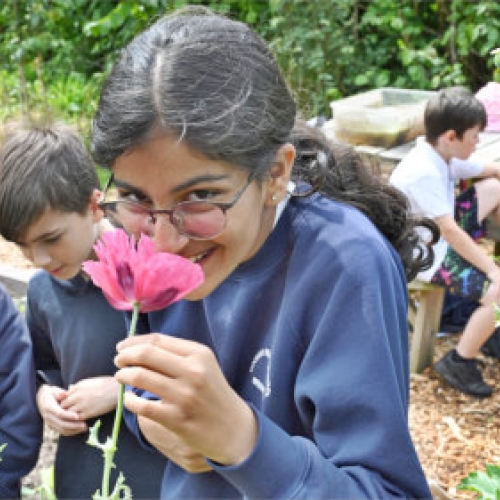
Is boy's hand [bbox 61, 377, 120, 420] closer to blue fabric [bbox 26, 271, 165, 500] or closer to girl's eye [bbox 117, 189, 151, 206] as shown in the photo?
blue fabric [bbox 26, 271, 165, 500]

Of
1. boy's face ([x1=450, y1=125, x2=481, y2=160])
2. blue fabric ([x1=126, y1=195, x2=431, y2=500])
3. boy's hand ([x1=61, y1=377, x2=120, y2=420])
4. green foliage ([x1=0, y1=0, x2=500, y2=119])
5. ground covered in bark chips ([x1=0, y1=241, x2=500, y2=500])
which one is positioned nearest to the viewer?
blue fabric ([x1=126, y1=195, x2=431, y2=500])

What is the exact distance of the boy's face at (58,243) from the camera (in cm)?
194

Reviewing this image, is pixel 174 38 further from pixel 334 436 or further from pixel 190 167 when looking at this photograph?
pixel 334 436

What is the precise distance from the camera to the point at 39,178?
6.44ft

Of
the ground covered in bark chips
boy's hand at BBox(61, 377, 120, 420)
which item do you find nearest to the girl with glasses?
boy's hand at BBox(61, 377, 120, 420)

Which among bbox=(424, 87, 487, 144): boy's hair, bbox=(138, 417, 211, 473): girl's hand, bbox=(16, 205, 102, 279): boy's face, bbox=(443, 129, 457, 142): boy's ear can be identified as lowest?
bbox=(443, 129, 457, 142): boy's ear

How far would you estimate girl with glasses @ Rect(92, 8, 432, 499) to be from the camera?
A: 44.3 inches

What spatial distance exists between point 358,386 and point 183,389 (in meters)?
0.35

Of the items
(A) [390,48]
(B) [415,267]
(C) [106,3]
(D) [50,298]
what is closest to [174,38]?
(B) [415,267]

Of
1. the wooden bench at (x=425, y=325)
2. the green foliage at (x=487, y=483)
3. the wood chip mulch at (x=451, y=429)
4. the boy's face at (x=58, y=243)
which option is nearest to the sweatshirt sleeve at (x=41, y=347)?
the boy's face at (x=58, y=243)

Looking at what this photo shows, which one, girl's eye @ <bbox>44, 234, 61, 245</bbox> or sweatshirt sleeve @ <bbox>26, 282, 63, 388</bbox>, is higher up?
girl's eye @ <bbox>44, 234, 61, 245</bbox>

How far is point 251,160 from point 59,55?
791 centimetres

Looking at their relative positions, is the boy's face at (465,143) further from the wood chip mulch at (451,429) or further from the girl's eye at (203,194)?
the girl's eye at (203,194)

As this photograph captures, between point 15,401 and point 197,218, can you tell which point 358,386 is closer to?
point 197,218
